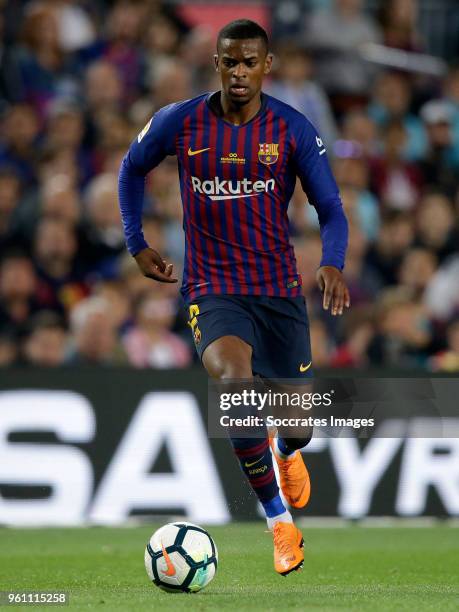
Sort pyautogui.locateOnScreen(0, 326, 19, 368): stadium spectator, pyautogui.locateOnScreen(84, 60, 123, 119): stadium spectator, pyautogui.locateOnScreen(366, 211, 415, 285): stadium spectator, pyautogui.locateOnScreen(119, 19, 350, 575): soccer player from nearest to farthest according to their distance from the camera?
pyautogui.locateOnScreen(119, 19, 350, 575): soccer player
pyautogui.locateOnScreen(0, 326, 19, 368): stadium spectator
pyautogui.locateOnScreen(84, 60, 123, 119): stadium spectator
pyautogui.locateOnScreen(366, 211, 415, 285): stadium spectator

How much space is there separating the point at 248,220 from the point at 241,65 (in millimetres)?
806

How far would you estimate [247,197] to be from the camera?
7.21 m

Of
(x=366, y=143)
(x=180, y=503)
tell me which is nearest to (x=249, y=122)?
(x=180, y=503)

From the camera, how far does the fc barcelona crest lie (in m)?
7.15

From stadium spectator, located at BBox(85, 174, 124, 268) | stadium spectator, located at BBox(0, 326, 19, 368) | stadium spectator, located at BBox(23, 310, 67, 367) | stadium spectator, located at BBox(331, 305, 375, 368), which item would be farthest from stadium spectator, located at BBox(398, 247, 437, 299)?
stadium spectator, located at BBox(0, 326, 19, 368)

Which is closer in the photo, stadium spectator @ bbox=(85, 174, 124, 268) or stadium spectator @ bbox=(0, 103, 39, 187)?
stadium spectator @ bbox=(85, 174, 124, 268)

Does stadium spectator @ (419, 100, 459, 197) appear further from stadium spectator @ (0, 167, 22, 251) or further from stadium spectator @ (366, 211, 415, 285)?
stadium spectator @ (0, 167, 22, 251)

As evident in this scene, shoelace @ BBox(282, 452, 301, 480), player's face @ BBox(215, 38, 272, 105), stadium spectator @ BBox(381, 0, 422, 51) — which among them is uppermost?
player's face @ BBox(215, 38, 272, 105)

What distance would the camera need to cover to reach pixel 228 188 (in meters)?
7.19

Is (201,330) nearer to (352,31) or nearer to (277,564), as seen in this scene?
(277,564)

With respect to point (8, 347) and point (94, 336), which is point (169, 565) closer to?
point (94, 336)

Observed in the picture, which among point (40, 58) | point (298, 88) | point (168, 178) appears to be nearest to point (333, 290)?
point (168, 178)

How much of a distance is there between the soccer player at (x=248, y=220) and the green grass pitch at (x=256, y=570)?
1.60 ft

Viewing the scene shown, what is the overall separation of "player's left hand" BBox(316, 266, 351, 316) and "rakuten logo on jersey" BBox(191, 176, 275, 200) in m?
0.63
